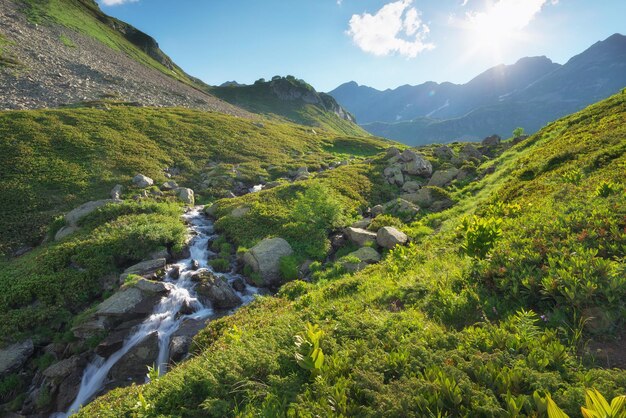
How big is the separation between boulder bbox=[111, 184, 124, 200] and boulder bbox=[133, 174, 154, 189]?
1.46 metres

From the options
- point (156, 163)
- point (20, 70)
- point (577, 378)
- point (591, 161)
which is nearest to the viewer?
point (577, 378)

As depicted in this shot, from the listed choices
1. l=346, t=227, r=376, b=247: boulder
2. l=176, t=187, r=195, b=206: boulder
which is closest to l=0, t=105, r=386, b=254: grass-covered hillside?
l=176, t=187, r=195, b=206: boulder

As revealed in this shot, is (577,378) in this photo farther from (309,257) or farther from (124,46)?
(124,46)

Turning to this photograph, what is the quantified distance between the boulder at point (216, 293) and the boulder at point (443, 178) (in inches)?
923

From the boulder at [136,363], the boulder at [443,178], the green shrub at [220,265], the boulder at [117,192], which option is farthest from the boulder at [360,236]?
the boulder at [117,192]

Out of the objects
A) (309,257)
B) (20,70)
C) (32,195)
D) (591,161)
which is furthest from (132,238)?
(20,70)

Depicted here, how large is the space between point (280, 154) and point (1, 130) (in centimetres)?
3167

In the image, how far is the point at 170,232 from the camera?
2039 centimetres

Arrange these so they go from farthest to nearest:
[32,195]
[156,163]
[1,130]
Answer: [156,163] < [1,130] < [32,195]

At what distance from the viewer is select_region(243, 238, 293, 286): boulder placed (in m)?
18.0

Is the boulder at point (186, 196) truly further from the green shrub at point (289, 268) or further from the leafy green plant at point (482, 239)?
the leafy green plant at point (482, 239)

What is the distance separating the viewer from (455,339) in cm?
668

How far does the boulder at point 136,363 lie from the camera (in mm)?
12422

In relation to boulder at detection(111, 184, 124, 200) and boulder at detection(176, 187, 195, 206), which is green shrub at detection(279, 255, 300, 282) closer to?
boulder at detection(176, 187, 195, 206)
